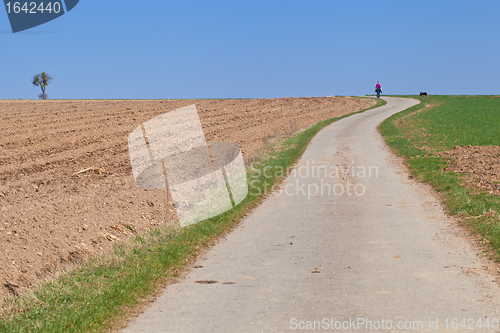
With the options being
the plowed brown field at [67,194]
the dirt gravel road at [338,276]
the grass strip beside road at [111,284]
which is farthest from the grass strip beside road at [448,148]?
the plowed brown field at [67,194]

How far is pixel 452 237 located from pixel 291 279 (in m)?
3.49

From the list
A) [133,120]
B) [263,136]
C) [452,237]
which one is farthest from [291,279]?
[133,120]

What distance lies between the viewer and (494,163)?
1488 cm

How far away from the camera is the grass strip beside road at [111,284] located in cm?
517

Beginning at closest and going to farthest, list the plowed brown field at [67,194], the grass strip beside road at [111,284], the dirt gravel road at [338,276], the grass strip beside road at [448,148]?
the dirt gravel road at [338,276]
the grass strip beside road at [111,284]
the plowed brown field at [67,194]
the grass strip beside road at [448,148]

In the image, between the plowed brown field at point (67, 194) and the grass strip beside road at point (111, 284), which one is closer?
the grass strip beside road at point (111, 284)

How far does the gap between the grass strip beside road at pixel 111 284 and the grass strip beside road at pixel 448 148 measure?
4.79m

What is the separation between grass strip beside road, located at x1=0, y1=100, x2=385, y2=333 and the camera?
517 cm

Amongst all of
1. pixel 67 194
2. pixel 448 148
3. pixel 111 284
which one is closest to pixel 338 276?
pixel 111 284

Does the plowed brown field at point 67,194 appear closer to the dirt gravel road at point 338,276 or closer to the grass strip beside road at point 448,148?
the dirt gravel road at point 338,276

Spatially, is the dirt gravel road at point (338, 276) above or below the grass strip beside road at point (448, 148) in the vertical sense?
below

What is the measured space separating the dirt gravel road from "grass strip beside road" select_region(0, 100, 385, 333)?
338 millimetres

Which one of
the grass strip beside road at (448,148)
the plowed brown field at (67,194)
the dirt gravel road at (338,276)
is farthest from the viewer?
the grass strip beside road at (448,148)

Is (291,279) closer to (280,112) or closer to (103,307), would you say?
(103,307)
